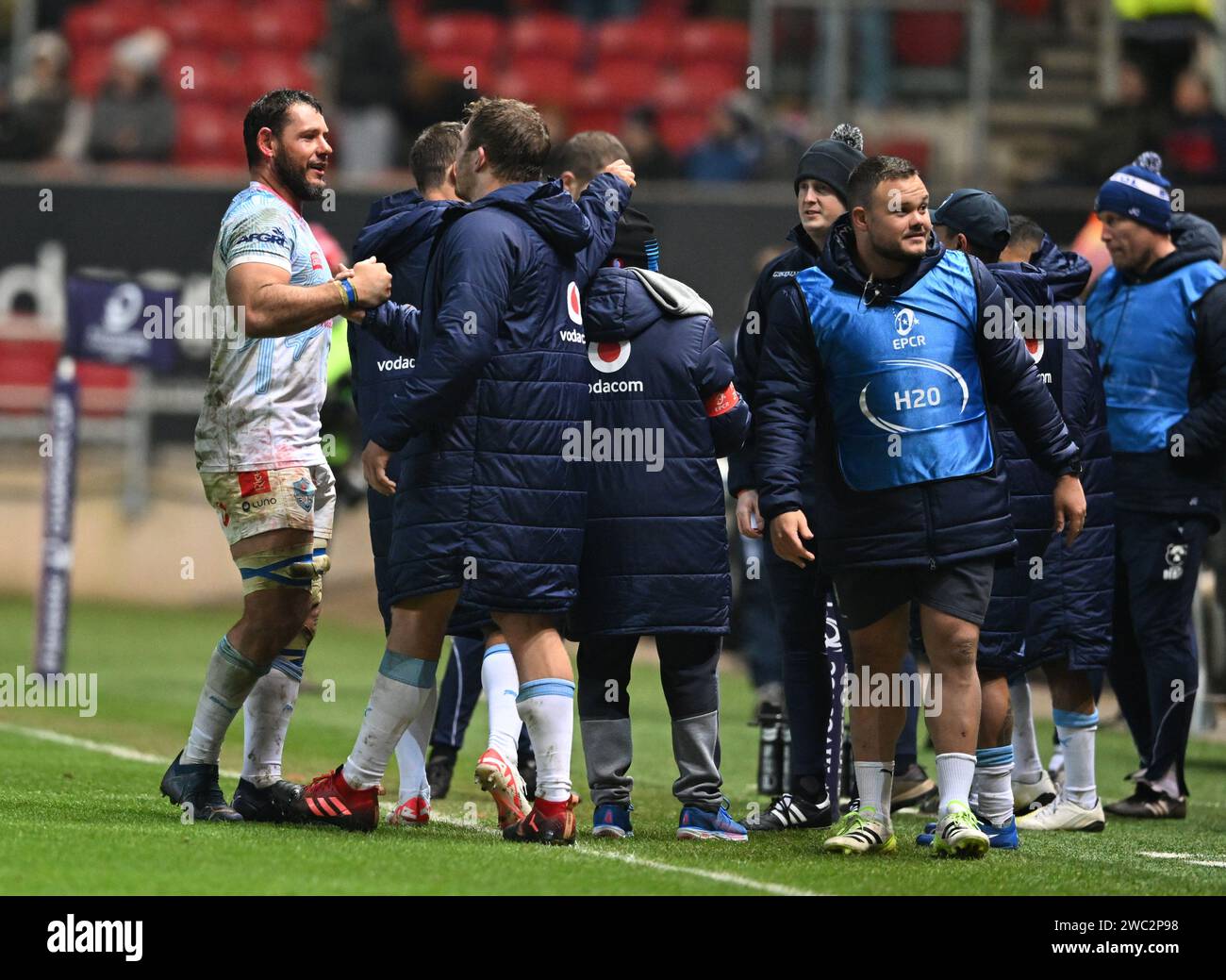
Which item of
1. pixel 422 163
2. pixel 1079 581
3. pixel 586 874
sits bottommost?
pixel 586 874

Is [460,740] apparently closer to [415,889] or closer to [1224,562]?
[415,889]

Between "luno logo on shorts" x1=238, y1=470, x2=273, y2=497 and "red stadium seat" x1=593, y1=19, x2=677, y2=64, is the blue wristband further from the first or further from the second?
"red stadium seat" x1=593, y1=19, x2=677, y2=64

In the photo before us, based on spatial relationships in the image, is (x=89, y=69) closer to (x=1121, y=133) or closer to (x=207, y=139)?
→ (x=207, y=139)

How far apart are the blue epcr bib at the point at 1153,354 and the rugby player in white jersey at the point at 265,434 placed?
3490 millimetres

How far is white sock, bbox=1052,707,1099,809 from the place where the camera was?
26.0 feet

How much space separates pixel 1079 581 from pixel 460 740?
2.44 meters

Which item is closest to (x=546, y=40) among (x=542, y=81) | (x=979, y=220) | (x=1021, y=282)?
(x=542, y=81)

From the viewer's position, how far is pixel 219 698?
6.71m

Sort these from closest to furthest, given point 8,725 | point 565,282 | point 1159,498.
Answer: point 565,282 → point 1159,498 → point 8,725

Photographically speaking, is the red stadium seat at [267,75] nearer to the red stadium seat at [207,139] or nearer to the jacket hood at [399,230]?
the red stadium seat at [207,139]

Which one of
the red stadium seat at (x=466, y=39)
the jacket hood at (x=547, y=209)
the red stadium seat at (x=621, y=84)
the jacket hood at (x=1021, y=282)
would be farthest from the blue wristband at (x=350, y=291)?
the red stadium seat at (x=466, y=39)

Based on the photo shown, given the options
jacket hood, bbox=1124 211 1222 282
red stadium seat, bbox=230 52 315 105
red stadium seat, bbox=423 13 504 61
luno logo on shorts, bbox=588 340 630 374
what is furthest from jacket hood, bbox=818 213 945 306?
red stadium seat, bbox=423 13 504 61

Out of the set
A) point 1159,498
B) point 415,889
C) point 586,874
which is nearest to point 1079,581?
point 1159,498

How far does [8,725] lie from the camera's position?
32.7 feet
